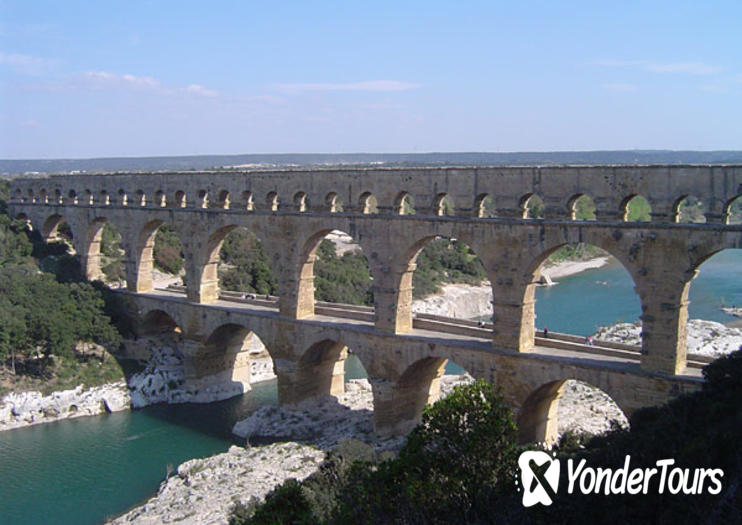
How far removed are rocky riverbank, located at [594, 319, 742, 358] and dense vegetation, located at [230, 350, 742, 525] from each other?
38.9 feet

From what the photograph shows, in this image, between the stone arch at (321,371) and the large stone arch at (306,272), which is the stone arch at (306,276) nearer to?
the large stone arch at (306,272)

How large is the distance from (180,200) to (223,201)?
2180 millimetres

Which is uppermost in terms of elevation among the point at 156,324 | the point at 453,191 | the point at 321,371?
the point at 453,191

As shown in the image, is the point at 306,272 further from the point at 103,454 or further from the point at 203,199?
the point at 103,454

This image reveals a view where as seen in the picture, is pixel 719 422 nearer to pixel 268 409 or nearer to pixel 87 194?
pixel 268 409

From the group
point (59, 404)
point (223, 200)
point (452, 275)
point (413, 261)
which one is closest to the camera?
point (413, 261)

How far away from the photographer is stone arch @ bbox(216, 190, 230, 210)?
22141 mm

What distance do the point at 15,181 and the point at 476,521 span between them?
29.8 metres

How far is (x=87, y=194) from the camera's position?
90.1 ft

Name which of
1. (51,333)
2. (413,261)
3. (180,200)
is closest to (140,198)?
(180,200)

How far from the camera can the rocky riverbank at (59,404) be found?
2150 cm

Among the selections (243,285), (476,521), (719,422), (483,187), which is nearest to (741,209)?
(243,285)

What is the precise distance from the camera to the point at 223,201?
22.3 meters
